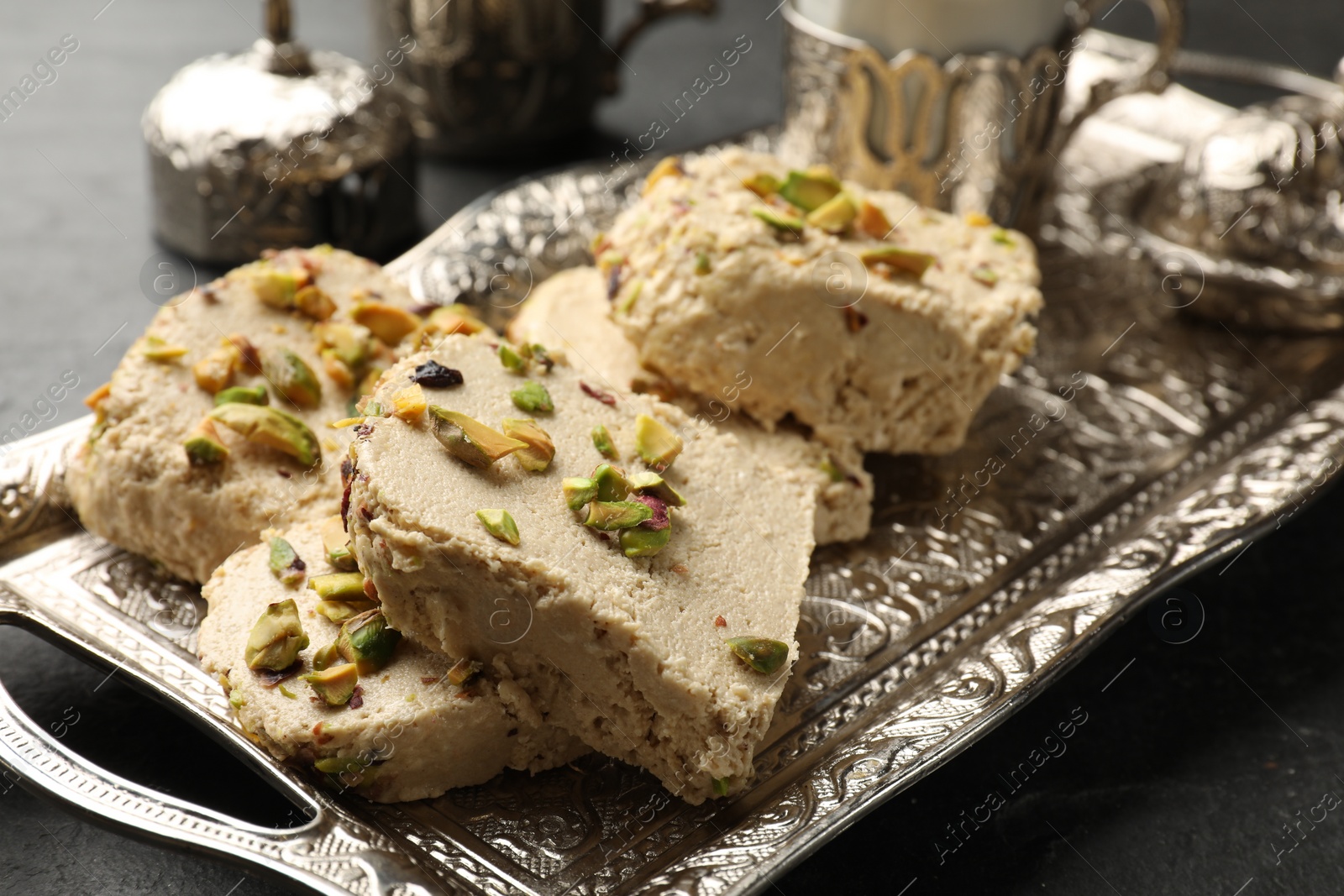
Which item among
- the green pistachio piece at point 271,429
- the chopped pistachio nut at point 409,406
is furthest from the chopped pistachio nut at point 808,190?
the green pistachio piece at point 271,429

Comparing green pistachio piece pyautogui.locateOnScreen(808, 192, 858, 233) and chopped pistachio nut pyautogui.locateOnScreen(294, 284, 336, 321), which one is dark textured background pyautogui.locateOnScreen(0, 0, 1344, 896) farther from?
green pistachio piece pyautogui.locateOnScreen(808, 192, 858, 233)

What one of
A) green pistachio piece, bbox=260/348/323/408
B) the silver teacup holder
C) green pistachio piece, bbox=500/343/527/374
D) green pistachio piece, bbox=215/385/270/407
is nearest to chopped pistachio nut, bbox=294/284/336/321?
green pistachio piece, bbox=260/348/323/408

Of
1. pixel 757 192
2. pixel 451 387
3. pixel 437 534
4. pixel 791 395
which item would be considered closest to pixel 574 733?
pixel 437 534

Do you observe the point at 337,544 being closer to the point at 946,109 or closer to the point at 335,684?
the point at 335,684

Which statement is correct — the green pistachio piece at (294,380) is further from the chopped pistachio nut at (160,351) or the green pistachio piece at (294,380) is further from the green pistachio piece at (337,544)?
the green pistachio piece at (337,544)

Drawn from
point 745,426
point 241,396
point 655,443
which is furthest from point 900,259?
point 241,396

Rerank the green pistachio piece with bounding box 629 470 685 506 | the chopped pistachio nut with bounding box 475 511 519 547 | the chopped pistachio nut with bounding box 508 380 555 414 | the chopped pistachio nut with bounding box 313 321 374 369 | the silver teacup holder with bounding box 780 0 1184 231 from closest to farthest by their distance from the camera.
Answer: the chopped pistachio nut with bounding box 475 511 519 547, the green pistachio piece with bounding box 629 470 685 506, the chopped pistachio nut with bounding box 508 380 555 414, the chopped pistachio nut with bounding box 313 321 374 369, the silver teacup holder with bounding box 780 0 1184 231
